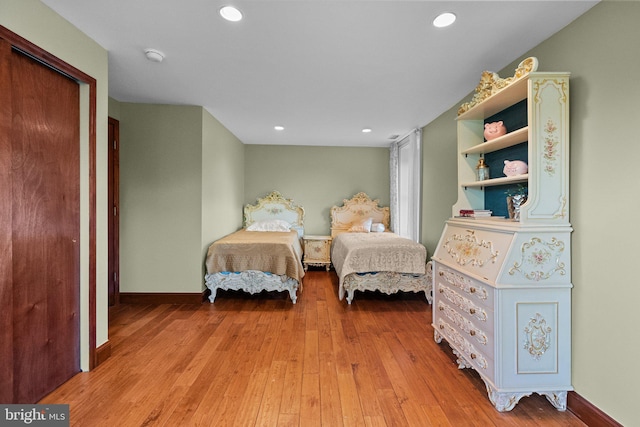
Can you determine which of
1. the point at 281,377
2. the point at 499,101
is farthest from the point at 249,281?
the point at 499,101

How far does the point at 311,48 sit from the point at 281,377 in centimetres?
232

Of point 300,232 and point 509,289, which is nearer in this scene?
point 509,289

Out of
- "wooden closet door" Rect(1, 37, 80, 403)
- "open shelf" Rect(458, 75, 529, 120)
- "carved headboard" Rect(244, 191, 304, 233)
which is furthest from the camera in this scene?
"carved headboard" Rect(244, 191, 304, 233)

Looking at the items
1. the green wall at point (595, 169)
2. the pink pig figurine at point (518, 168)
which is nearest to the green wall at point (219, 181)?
the green wall at point (595, 169)

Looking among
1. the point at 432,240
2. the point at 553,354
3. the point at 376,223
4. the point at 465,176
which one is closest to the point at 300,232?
the point at 376,223

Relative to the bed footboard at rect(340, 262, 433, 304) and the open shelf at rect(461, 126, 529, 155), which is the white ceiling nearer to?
the open shelf at rect(461, 126, 529, 155)

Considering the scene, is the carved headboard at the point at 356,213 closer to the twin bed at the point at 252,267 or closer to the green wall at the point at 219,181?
the green wall at the point at 219,181

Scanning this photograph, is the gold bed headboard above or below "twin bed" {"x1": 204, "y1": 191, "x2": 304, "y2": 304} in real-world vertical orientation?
above

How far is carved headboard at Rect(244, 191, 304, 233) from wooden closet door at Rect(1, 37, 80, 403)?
335 cm

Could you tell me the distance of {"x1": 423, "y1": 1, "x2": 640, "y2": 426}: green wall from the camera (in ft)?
4.53

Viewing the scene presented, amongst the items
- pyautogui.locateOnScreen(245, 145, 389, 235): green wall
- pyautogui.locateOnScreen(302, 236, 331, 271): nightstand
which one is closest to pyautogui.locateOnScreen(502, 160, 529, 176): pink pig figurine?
pyautogui.locateOnScreen(302, 236, 331, 271): nightstand

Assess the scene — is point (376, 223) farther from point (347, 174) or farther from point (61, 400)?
point (61, 400)

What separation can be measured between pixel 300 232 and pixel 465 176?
3336 millimetres

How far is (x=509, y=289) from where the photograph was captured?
5.29ft
